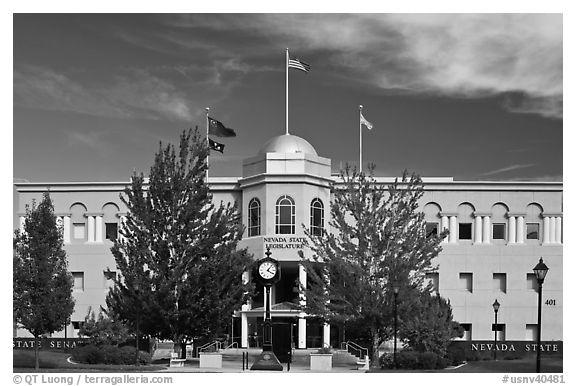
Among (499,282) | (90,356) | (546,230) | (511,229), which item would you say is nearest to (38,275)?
(90,356)

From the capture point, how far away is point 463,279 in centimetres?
5888

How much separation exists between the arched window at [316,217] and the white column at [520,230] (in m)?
13.7

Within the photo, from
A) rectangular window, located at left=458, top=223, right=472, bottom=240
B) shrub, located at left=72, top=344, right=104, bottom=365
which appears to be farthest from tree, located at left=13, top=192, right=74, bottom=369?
rectangular window, located at left=458, top=223, right=472, bottom=240

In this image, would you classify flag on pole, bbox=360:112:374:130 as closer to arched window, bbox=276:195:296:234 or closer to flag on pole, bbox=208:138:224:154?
arched window, bbox=276:195:296:234

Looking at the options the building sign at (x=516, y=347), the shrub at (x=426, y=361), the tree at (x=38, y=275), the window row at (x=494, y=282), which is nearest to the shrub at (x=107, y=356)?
the tree at (x=38, y=275)

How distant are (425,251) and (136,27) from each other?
20121mm

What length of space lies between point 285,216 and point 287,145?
483cm

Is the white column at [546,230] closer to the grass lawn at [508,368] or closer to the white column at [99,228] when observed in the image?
the grass lawn at [508,368]

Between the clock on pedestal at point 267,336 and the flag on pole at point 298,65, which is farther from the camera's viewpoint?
the flag on pole at point 298,65

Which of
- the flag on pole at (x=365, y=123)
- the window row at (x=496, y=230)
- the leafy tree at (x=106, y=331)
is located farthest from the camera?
the window row at (x=496, y=230)

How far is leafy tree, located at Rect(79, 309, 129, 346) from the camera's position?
44.7 m

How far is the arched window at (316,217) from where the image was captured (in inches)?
2212

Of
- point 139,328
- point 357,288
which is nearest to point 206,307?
point 139,328

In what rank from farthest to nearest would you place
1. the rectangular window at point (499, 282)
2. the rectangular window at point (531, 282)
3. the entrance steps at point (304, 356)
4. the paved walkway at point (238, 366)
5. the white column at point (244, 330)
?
the rectangular window at point (499, 282), the rectangular window at point (531, 282), the white column at point (244, 330), the entrance steps at point (304, 356), the paved walkway at point (238, 366)
